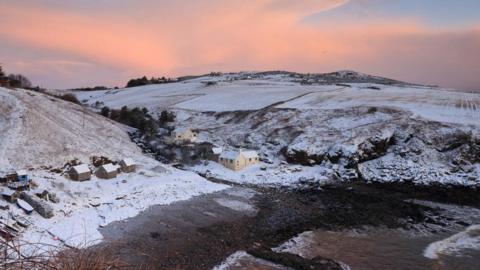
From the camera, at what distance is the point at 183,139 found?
5984 centimetres

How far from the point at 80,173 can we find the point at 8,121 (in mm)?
16789

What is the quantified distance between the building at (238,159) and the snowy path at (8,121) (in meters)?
24.9

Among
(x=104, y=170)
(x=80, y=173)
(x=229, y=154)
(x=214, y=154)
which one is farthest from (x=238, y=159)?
(x=80, y=173)

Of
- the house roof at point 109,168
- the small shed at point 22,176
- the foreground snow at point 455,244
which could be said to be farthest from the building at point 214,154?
the foreground snow at point 455,244

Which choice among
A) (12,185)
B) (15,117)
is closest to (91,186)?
(12,185)

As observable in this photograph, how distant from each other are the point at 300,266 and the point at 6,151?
35242 mm

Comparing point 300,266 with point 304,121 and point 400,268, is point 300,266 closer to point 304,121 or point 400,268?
point 400,268

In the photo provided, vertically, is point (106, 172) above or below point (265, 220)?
above

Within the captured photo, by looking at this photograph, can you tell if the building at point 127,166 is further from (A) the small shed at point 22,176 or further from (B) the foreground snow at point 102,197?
(A) the small shed at point 22,176

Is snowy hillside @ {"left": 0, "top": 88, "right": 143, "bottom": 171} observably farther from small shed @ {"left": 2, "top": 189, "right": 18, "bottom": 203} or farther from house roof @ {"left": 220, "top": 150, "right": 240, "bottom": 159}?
house roof @ {"left": 220, "top": 150, "right": 240, "bottom": 159}

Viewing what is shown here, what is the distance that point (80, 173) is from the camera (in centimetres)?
3988

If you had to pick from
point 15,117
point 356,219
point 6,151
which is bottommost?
point 356,219

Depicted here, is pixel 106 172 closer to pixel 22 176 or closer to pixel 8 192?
pixel 22 176

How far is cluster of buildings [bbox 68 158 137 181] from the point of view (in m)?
39.9
